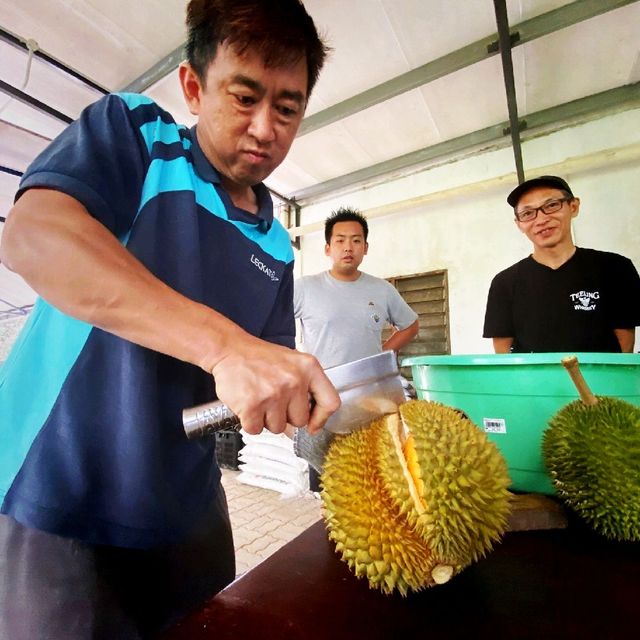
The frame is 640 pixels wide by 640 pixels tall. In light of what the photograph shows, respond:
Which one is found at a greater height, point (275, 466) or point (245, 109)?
point (245, 109)

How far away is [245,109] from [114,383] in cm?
64

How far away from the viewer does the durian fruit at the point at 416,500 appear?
516mm

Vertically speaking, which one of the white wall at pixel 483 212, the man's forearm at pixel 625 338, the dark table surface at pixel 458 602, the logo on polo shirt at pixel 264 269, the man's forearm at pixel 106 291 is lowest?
the dark table surface at pixel 458 602

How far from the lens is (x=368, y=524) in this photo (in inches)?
21.8

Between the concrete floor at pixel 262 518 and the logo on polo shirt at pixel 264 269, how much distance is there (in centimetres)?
196

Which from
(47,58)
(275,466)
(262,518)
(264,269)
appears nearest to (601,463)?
(264,269)

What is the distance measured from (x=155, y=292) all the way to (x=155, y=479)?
40cm

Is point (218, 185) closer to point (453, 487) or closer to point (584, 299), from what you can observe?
point (453, 487)

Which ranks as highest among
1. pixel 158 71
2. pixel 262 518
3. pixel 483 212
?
pixel 158 71

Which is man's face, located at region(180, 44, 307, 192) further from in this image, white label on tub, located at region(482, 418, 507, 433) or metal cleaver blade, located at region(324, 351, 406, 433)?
white label on tub, located at region(482, 418, 507, 433)

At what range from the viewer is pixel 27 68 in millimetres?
2643

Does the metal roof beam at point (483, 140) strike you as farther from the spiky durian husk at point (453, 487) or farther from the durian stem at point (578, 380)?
the spiky durian husk at point (453, 487)

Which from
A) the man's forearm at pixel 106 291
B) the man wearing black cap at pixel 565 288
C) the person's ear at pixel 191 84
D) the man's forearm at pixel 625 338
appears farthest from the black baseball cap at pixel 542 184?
the man's forearm at pixel 106 291

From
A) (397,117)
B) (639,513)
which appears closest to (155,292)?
(639,513)
